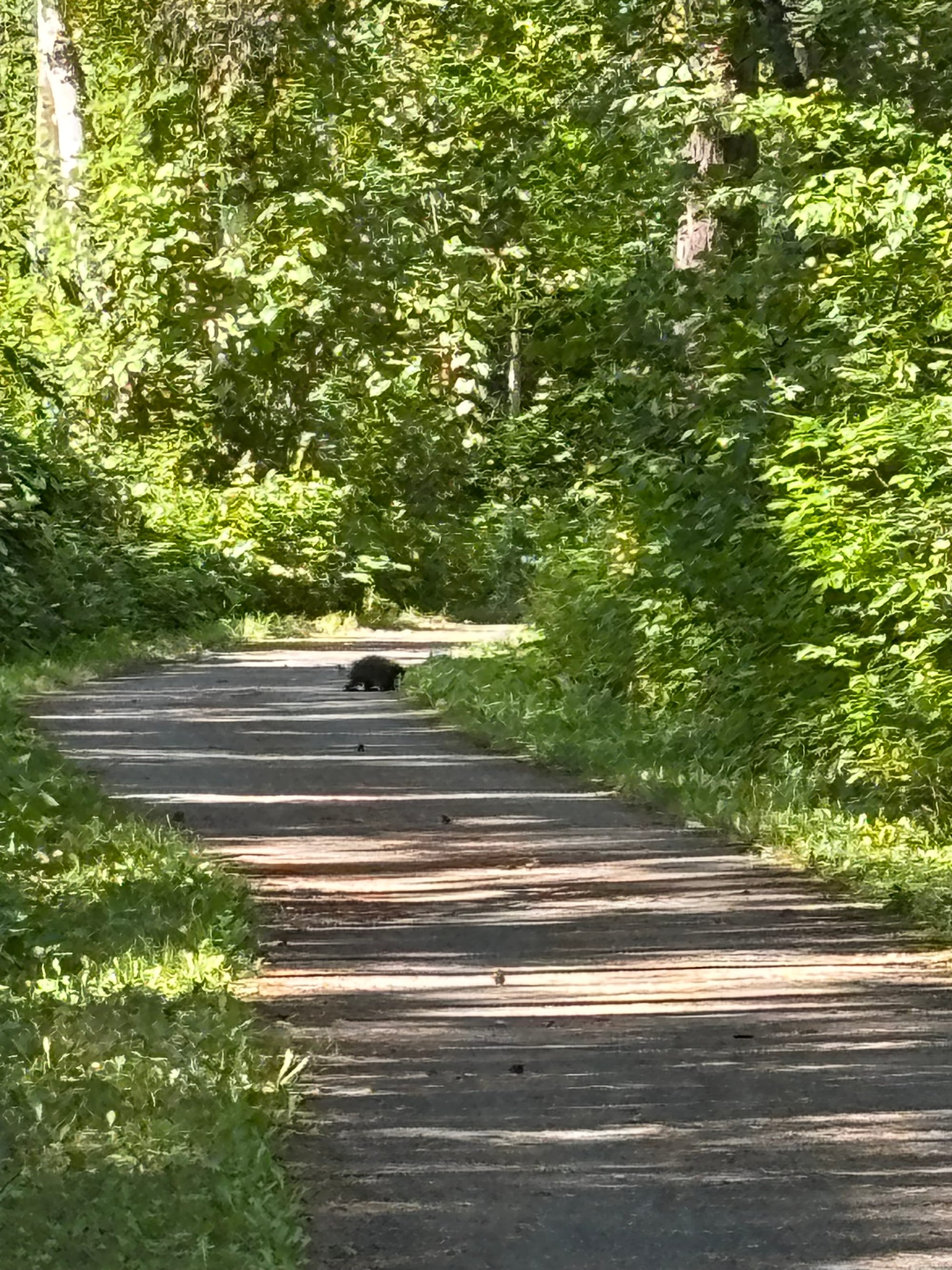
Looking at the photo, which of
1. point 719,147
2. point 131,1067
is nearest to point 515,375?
point 719,147

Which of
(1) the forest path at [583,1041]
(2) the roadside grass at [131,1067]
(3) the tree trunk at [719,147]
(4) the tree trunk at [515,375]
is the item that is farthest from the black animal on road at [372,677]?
(4) the tree trunk at [515,375]

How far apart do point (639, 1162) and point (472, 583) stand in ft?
126

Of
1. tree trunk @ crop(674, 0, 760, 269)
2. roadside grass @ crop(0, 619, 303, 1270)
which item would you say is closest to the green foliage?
tree trunk @ crop(674, 0, 760, 269)

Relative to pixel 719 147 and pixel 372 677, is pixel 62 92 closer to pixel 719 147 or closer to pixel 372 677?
pixel 372 677

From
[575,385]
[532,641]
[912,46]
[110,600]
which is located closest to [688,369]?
[912,46]

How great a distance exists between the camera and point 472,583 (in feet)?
148

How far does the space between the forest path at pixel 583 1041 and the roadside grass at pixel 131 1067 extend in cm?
17

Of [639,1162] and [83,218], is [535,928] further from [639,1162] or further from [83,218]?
[83,218]

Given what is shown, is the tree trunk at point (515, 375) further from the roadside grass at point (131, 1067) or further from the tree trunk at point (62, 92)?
the roadside grass at point (131, 1067)

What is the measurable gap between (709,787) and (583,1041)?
23.2ft

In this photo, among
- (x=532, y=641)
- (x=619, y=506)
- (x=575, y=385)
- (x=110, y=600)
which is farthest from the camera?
(x=110, y=600)

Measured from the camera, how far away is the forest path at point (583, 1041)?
616 cm

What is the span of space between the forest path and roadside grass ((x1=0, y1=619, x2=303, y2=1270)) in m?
0.17

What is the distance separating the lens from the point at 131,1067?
7.47 metres
